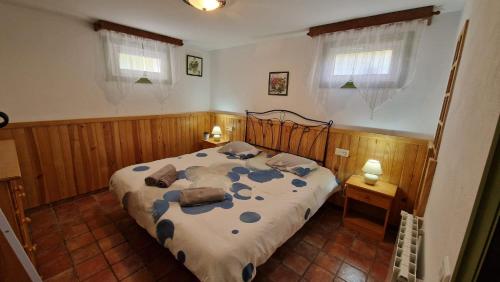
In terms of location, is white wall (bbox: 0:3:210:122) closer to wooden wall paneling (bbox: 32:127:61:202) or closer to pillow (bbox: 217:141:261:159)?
wooden wall paneling (bbox: 32:127:61:202)

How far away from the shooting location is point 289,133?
3221mm

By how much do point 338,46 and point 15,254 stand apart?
3.31 metres

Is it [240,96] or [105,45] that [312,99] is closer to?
[240,96]

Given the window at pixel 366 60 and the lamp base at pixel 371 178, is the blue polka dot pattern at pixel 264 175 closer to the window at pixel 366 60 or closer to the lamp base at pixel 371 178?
the lamp base at pixel 371 178

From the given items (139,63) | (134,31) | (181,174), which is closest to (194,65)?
(139,63)

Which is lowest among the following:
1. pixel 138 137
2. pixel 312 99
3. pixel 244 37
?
pixel 138 137

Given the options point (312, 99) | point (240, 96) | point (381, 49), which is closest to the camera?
point (381, 49)

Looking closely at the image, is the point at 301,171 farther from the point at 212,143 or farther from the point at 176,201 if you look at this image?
the point at 212,143

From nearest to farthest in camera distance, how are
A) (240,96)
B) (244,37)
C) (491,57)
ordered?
1. (491,57)
2. (244,37)
3. (240,96)

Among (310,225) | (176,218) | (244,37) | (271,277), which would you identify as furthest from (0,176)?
(244,37)

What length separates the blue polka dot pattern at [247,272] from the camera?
1322mm

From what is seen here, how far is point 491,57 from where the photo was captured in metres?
0.68

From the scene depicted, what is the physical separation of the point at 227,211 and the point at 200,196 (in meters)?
0.27

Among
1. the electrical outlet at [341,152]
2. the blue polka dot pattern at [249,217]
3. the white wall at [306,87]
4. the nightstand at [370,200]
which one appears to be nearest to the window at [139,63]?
the white wall at [306,87]
